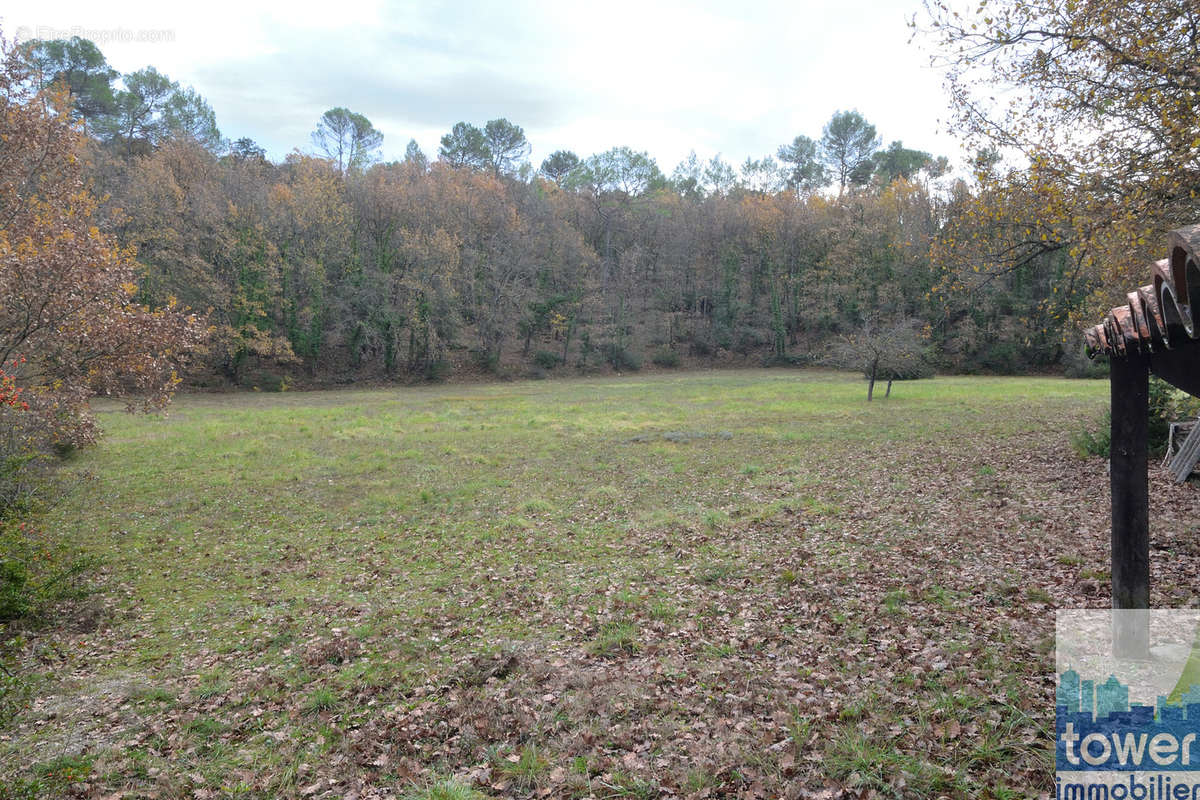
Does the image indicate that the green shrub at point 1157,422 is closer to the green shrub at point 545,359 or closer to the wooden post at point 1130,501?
the wooden post at point 1130,501

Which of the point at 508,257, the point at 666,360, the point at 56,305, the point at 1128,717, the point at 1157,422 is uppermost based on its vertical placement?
the point at 508,257

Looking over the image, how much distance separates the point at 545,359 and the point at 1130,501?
50547 millimetres

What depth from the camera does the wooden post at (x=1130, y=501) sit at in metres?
4.56

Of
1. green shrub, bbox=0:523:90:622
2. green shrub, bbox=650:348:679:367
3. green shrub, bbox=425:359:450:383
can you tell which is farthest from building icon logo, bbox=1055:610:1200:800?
green shrub, bbox=650:348:679:367

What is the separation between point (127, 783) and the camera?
4656 mm

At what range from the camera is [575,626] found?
23.4 feet

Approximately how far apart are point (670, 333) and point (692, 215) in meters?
13.1

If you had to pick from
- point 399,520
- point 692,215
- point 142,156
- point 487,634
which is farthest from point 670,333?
point 487,634

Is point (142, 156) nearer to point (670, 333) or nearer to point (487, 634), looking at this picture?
point (670, 333)

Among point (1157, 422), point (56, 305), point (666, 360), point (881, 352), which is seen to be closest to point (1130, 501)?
point (1157, 422)

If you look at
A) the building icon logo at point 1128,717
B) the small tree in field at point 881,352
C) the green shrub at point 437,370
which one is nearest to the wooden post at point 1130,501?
the building icon logo at point 1128,717

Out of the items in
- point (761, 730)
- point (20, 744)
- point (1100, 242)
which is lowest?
point (20, 744)

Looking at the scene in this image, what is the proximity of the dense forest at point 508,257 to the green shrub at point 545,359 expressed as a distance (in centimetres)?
17

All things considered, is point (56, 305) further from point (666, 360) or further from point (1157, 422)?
point (666, 360)
